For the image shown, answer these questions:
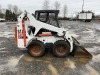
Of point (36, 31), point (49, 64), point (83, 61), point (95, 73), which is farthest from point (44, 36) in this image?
point (95, 73)

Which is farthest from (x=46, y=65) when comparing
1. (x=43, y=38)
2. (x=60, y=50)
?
(x=43, y=38)

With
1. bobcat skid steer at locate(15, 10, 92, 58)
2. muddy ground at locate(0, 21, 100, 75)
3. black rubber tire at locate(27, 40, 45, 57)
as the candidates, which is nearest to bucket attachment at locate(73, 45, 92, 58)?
bobcat skid steer at locate(15, 10, 92, 58)

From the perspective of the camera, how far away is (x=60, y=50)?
8.52 meters

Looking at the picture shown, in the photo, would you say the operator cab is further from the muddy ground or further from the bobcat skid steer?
the muddy ground

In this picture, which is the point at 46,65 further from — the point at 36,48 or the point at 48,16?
the point at 48,16

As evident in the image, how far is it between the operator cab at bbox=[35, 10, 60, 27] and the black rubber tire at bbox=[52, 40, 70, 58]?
99 centimetres

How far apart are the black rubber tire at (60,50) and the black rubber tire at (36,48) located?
1.81ft

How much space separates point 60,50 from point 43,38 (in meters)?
0.97

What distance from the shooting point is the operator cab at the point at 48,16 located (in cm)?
888

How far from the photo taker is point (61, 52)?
8.53m

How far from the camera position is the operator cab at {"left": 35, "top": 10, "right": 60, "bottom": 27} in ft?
29.1

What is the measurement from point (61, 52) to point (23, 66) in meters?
2.05

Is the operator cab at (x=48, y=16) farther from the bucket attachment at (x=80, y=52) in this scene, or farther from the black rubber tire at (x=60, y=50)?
the bucket attachment at (x=80, y=52)

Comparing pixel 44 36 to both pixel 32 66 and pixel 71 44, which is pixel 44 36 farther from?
pixel 32 66
